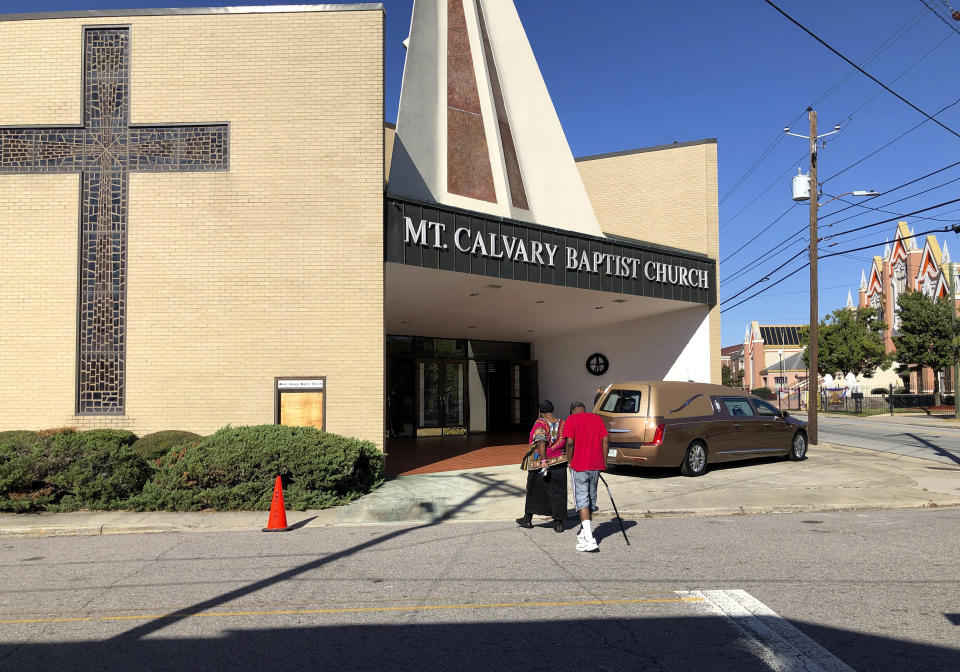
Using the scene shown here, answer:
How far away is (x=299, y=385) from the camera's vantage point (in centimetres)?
1273

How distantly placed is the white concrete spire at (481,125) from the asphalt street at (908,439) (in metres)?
10.4

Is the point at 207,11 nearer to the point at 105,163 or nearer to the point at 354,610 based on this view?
the point at 105,163

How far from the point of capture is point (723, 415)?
47.0ft

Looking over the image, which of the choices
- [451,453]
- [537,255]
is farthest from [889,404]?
[537,255]

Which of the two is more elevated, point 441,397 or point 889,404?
point 441,397

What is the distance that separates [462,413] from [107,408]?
1463 cm

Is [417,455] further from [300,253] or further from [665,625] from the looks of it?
[665,625]

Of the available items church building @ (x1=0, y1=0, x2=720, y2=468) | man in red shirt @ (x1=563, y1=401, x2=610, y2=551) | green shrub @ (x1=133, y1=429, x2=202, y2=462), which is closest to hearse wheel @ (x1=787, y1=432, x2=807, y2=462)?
church building @ (x1=0, y1=0, x2=720, y2=468)

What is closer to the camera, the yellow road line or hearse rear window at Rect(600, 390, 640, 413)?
the yellow road line

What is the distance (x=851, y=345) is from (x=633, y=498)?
4973 cm

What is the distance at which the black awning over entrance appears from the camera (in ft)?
44.7

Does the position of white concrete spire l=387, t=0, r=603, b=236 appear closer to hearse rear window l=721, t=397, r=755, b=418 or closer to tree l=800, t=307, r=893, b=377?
hearse rear window l=721, t=397, r=755, b=418

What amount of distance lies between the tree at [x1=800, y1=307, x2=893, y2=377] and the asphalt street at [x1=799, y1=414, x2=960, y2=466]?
2459cm

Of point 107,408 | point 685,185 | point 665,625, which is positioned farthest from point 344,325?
point 685,185
